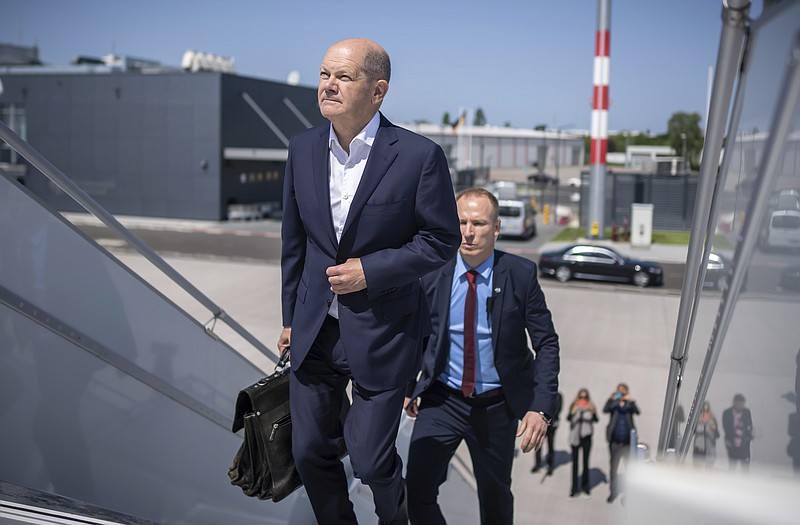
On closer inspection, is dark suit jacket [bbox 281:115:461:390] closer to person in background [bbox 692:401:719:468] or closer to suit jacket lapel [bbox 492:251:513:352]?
suit jacket lapel [bbox 492:251:513:352]

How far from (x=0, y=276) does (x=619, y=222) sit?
32.7 m

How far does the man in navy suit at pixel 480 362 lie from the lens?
3266 millimetres

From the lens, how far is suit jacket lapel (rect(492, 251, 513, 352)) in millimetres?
3260

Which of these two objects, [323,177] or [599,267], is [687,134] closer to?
[599,267]

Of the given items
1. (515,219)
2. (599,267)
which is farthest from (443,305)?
(515,219)

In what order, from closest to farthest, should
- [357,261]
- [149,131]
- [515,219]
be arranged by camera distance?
[357,261]
[515,219]
[149,131]

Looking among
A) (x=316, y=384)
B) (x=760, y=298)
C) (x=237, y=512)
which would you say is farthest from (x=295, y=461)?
(x=760, y=298)

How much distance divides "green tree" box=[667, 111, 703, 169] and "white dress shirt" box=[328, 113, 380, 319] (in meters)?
57.3

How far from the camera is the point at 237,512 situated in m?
3.14

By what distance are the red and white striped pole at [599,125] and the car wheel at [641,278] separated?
9.59 metres

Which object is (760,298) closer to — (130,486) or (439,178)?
(439,178)

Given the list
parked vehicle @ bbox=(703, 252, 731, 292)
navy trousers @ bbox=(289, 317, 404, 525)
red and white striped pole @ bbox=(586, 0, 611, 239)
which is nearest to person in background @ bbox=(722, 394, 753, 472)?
parked vehicle @ bbox=(703, 252, 731, 292)

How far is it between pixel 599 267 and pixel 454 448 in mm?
18324

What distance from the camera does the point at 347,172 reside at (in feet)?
8.43
